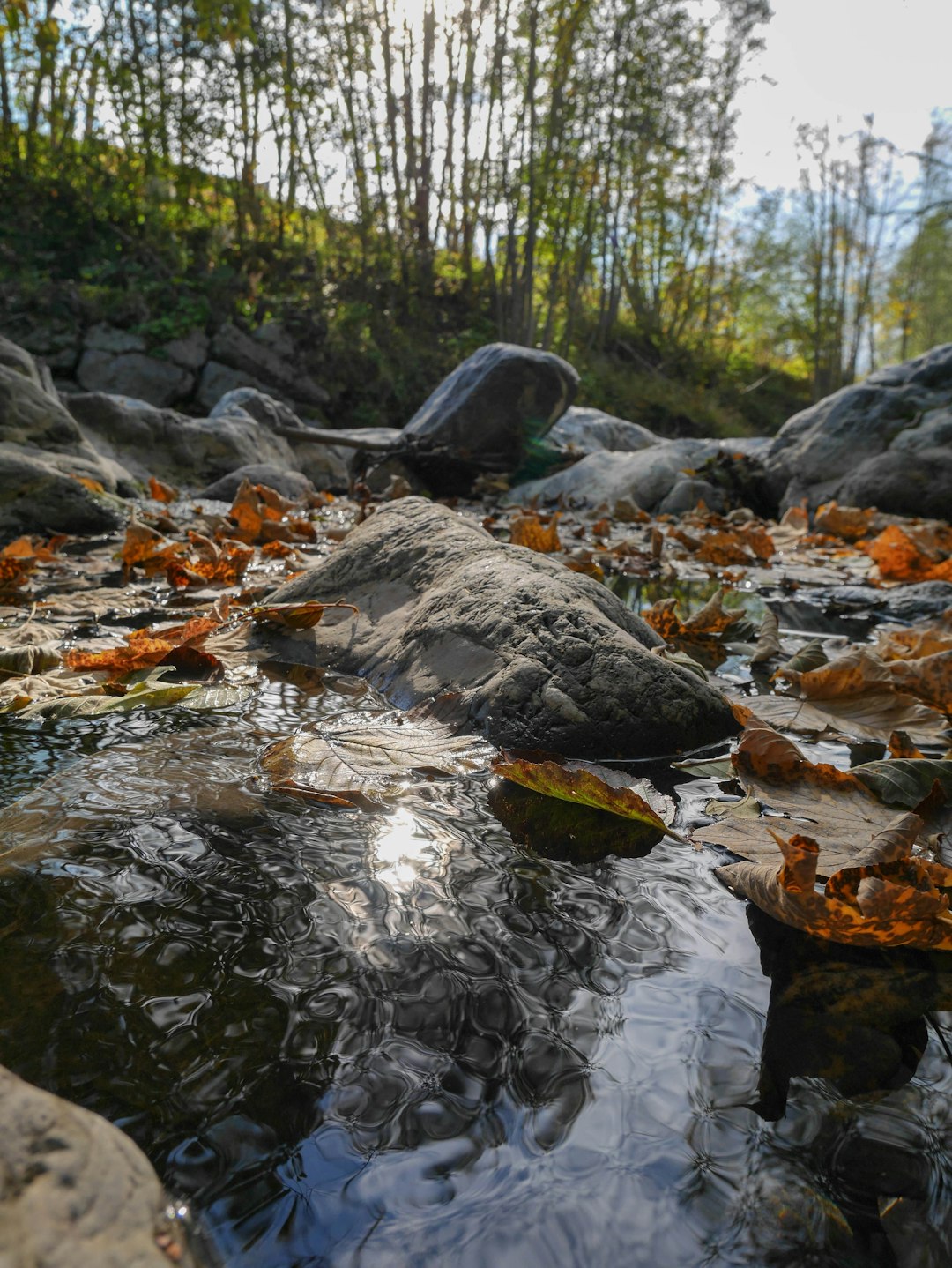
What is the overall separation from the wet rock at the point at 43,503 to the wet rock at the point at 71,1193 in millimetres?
4288

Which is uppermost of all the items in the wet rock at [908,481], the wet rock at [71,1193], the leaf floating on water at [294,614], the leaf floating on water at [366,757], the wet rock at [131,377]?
the wet rock at [131,377]

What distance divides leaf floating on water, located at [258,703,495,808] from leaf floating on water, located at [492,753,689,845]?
0.17 m

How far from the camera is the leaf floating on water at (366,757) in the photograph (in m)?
1.37

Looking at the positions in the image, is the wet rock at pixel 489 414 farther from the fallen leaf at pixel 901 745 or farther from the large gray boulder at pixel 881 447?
the fallen leaf at pixel 901 745

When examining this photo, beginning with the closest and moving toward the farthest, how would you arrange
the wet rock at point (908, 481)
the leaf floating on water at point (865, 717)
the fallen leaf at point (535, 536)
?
the leaf floating on water at point (865, 717)
the fallen leaf at point (535, 536)
the wet rock at point (908, 481)

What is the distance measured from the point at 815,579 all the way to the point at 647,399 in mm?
16263

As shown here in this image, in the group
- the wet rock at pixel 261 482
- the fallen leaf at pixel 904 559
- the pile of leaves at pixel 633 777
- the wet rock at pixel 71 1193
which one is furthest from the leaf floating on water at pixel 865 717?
the wet rock at pixel 261 482

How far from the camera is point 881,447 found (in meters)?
7.06

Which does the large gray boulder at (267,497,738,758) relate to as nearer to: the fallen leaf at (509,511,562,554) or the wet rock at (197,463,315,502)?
the fallen leaf at (509,511,562,554)

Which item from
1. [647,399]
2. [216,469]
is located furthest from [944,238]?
[216,469]

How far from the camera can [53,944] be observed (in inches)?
35.3

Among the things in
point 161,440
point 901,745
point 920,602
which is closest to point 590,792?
point 901,745

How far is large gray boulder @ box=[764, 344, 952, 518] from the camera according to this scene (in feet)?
21.5

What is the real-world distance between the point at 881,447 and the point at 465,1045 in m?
7.55
